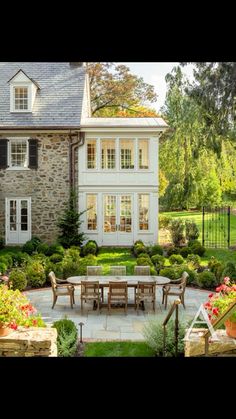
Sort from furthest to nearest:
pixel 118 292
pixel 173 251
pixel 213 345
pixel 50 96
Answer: pixel 50 96
pixel 173 251
pixel 118 292
pixel 213 345

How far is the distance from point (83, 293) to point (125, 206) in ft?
29.2

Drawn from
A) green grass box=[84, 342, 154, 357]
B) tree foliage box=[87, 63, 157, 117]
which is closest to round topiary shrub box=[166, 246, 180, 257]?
green grass box=[84, 342, 154, 357]

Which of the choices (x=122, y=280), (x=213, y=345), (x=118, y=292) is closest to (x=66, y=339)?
(x=213, y=345)

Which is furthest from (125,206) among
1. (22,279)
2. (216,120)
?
(22,279)

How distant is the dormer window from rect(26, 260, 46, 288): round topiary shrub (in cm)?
828

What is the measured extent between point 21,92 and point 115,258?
7.78 meters

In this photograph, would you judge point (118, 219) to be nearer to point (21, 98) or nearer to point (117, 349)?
point (21, 98)

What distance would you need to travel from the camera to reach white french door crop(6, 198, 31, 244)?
19.3 m

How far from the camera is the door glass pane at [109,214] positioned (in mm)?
19344

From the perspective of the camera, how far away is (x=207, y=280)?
13.0 meters

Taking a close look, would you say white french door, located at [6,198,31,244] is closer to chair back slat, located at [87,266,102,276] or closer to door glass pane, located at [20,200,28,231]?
door glass pane, located at [20,200,28,231]

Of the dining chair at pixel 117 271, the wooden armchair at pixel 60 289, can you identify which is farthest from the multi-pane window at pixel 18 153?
the wooden armchair at pixel 60 289
